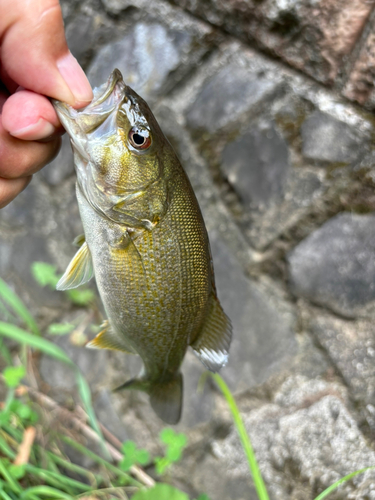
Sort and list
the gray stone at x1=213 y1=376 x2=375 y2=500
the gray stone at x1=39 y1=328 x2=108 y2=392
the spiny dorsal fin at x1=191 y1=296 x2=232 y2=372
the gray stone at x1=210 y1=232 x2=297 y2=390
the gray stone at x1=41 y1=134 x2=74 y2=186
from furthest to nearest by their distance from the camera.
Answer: the gray stone at x1=39 y1=328 x2=108 y2=392 → the gray stone at x1=41 y1=134 x2=74 y2=186 → the gray stone at x1=210 y1=232 x2=297 y2=390 → the gray stone at x1=213 y1=376 x2=375 y2=500 → the spiny dorsal fin at x1=191 y1=296 x2=232 y2=372

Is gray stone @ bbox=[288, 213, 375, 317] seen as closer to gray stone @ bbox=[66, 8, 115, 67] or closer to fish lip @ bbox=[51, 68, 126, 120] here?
fish lip @ bbox=[51, 68, 126, 120]

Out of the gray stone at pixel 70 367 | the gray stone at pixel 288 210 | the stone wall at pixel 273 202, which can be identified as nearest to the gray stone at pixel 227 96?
the stone wall at pixel 273 202

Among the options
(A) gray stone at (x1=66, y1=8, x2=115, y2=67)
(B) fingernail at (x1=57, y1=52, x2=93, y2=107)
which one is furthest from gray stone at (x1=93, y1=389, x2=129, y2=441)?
(A) gray stone at (x1=66, y1=8, x2=115, y2=67)

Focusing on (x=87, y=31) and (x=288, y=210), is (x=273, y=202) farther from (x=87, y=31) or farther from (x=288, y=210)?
(x=87, y=31)

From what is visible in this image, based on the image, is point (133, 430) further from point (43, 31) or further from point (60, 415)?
point (43, 31)

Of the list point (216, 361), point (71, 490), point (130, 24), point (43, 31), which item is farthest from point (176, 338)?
point (130, 24)

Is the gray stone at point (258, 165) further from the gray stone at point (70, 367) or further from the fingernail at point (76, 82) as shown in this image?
the gray stone at point (70, 367)
